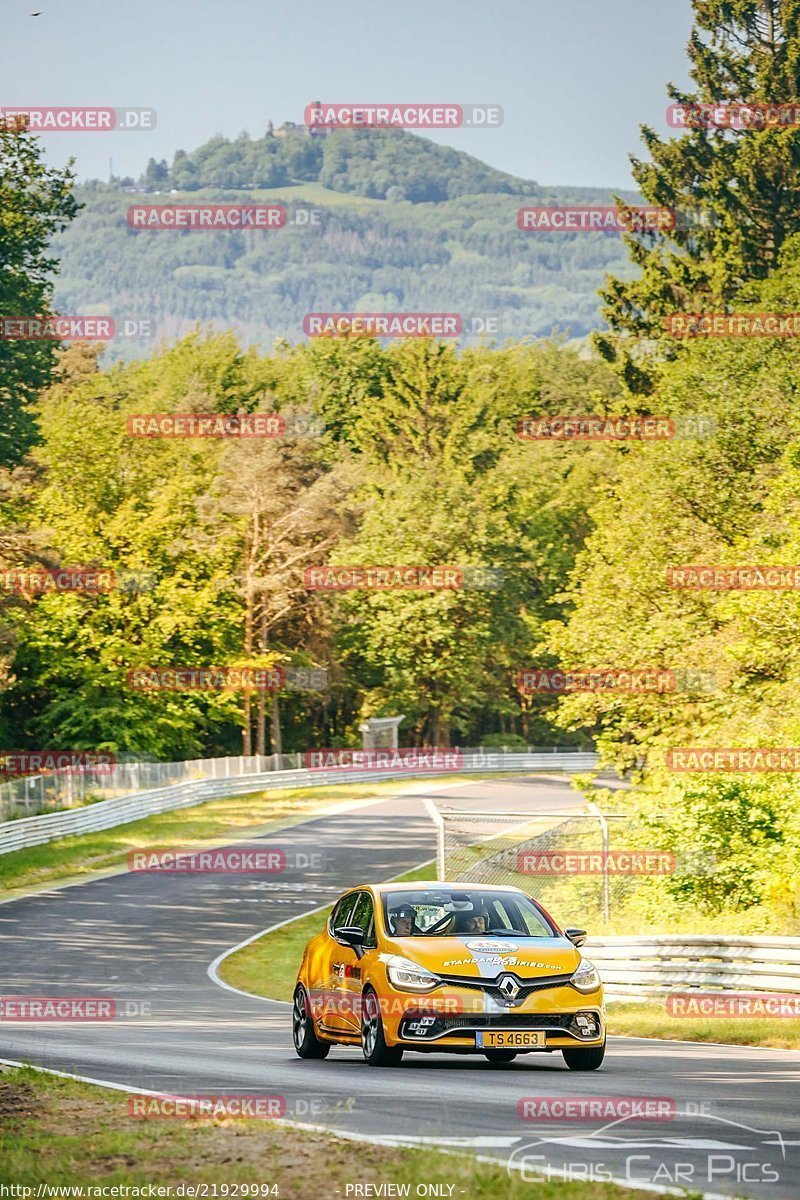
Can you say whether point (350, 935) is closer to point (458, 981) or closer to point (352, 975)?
point (352, 975)

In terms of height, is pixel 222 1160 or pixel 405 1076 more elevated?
pixel 222 1160

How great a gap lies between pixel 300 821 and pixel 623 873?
29.6m

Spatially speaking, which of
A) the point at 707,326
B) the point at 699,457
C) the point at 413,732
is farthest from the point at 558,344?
the point at 699,457

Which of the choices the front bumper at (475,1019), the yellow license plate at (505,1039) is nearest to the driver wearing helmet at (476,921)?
the front bumper at (475,1019)

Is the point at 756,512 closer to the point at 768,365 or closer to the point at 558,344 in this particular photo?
the point at 768,365

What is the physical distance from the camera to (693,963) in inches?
797

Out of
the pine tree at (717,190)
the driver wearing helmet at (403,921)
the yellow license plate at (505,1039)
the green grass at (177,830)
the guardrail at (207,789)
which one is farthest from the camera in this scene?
the pine tree at (717,190)

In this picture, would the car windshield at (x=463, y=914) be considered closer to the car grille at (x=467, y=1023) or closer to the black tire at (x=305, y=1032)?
the car grille at (x=467, y=1023)

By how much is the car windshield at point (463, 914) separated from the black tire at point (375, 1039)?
0.59 metres

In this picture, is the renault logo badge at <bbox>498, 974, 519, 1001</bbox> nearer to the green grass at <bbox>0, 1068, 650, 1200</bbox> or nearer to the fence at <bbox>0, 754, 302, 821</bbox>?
the green grass at <bbox>0, 1068, 650, 1200</bbox>

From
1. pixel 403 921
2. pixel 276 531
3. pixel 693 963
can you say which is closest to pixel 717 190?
pixel 276 531

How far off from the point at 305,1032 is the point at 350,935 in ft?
4.78

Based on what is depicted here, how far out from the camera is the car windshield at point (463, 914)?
13641mm

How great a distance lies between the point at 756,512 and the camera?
133ft
